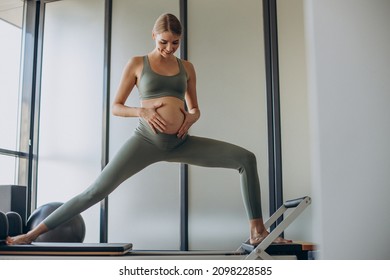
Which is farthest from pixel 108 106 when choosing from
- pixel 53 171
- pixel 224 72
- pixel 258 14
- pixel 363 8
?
pixel 363 8

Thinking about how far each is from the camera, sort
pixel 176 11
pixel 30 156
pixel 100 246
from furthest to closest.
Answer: pixel 30 156, pixel 176 11, pixel 100 246

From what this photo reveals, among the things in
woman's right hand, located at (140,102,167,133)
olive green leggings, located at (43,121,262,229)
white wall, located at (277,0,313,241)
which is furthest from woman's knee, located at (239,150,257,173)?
white wall, located at (277,0,313,241)

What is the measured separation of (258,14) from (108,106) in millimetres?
1736

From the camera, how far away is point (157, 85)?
2432mm

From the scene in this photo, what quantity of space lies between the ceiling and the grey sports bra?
2856 mm

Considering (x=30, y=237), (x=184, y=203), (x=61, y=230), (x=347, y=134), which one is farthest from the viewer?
(x=184, y=203)

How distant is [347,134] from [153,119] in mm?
1816

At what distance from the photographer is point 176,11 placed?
444cm

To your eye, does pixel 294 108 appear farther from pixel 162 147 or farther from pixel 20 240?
pixel 20 240

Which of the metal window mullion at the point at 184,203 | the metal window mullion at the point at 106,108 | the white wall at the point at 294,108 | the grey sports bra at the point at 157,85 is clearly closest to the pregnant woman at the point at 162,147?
the grey sports bra at the point at 157,85

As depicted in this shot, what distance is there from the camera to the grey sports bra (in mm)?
2432

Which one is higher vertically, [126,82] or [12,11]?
[12,11]

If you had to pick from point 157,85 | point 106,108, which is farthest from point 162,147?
point 106,108

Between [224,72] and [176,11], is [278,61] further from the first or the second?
[176,11]
